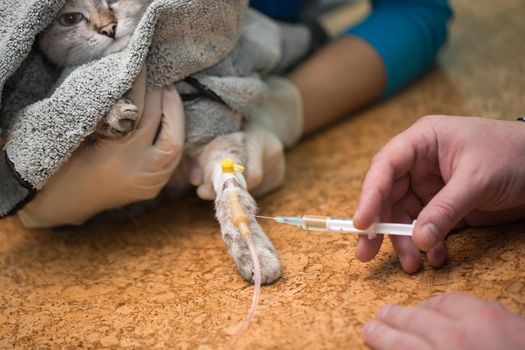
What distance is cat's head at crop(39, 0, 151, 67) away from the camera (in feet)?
3.08

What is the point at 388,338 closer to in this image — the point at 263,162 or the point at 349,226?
the point at 349,226

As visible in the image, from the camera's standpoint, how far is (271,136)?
1.11 metres

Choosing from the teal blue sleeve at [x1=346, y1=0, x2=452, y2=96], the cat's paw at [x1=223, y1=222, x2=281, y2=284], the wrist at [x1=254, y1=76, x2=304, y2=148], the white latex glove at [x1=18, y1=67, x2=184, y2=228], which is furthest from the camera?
the teal blue sleeve at [x1=346, y1=0, x2=452, y2=96]

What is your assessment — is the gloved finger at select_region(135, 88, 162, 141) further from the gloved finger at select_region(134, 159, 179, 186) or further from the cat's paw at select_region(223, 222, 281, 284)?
the cat's paw at select_region(223, 222, 281, 284)

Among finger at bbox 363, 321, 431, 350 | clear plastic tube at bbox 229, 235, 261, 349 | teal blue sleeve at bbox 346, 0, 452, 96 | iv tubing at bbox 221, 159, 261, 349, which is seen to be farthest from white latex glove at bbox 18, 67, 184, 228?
teal blue sleeve at bbox 346, 0, 452, 96

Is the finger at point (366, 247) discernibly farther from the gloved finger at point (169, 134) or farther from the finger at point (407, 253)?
the gloved finger at point (169, 134)

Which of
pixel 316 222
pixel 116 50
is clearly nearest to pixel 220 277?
pixel 316 222

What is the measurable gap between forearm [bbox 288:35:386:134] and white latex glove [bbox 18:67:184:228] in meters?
0.40

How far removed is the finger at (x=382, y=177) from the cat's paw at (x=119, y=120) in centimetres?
37

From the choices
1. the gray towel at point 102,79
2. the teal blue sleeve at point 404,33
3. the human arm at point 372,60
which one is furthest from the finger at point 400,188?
the teal blue sleeve at point 404,33

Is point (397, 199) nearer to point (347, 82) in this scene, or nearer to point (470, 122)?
point (470, 122)

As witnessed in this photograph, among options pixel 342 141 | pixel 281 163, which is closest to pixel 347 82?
pixel 342 141

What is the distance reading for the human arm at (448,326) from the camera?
604 mm

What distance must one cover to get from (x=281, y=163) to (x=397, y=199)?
1.05 feet
